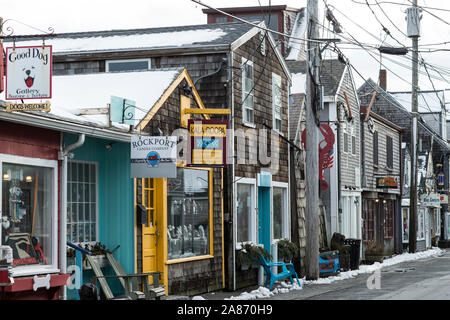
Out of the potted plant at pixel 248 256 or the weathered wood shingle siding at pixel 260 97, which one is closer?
the potted plant at pixel 248 256

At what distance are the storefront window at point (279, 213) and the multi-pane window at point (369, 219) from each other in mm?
13078

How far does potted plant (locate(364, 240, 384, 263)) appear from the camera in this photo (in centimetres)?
3330

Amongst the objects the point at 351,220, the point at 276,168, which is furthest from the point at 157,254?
the point at 351,220

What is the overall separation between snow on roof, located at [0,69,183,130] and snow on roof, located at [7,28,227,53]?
2.22 m

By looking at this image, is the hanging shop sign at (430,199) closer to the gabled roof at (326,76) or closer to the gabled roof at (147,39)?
the gabled roof at (326,76)

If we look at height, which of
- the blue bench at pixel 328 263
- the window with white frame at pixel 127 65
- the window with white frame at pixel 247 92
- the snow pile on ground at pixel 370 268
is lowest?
the snow pile on ground at pixel 370 268

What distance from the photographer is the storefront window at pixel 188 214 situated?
18531mm

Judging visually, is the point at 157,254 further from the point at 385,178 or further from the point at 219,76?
the point at 385,178

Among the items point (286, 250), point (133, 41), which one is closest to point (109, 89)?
point (133, 41)

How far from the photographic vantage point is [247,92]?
74.4 feet

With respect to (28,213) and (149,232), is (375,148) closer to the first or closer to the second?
(149,232)

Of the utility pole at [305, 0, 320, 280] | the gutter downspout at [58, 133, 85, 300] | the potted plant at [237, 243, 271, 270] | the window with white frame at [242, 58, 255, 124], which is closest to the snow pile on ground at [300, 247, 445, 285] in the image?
the utility pole at [305, 0, 320, 280]

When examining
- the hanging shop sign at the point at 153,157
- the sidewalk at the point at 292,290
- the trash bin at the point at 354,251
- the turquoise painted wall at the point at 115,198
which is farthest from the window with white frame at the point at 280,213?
the hanging shop sign at the point at 153,157

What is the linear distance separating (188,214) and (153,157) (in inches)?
132
